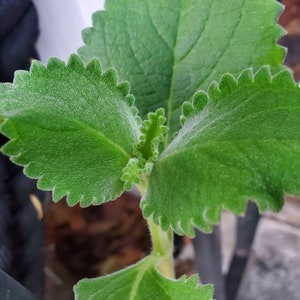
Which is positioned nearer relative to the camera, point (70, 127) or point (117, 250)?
point (70, 127)

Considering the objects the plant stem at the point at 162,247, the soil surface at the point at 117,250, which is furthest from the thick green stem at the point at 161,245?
the soil surface at the point at 117,250

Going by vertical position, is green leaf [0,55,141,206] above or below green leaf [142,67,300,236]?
→ above

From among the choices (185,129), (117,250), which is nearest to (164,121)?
(185,129)

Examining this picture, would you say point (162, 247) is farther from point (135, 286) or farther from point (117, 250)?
point (117, 250)

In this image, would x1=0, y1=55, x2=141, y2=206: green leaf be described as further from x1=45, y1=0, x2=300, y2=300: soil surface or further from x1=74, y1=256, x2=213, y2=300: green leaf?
x1=45, y1=0, x2=300, y2=300: soil surface

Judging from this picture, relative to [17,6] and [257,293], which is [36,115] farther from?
[257,293]

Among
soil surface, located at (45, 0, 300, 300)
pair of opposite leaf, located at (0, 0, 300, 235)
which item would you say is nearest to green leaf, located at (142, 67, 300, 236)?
pair of opposite leaf, located at (0, 0, 300, 235)

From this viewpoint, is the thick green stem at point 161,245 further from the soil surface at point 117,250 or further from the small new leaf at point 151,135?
the soil surface at point 117,250
